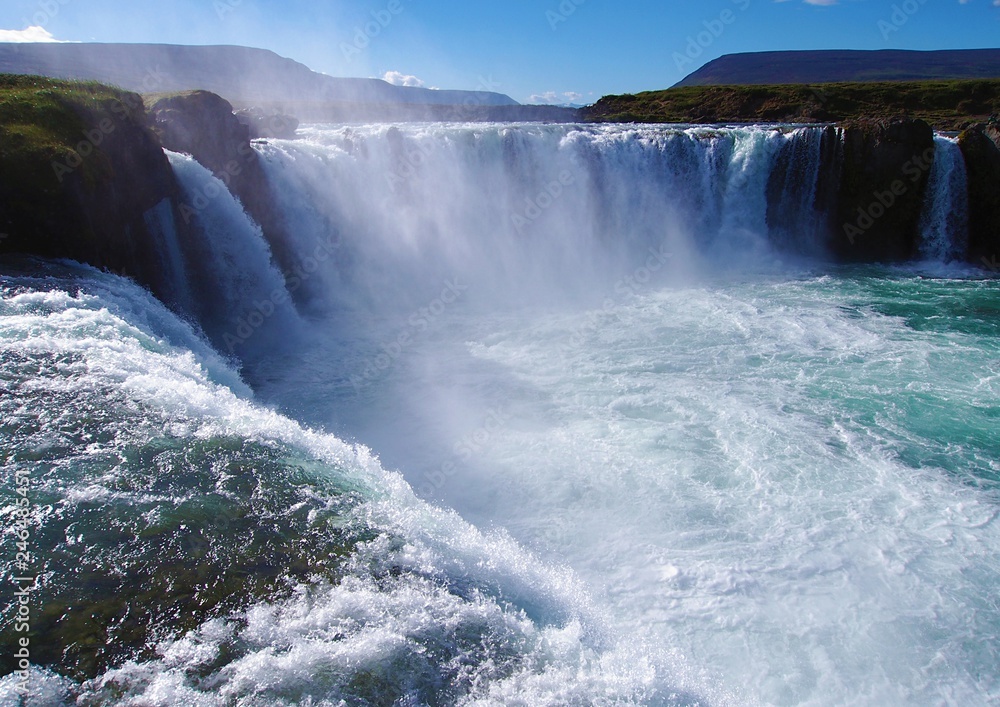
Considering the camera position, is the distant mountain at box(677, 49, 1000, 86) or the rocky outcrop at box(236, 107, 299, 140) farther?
the distant mountain at box(677, 49, 1000, 86)

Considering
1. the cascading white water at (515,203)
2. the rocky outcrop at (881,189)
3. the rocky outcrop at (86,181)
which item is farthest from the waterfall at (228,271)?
the rocky outcrop at (881,189)

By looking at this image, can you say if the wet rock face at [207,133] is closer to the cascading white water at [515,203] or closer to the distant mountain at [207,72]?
the cascading white water at [515,203]

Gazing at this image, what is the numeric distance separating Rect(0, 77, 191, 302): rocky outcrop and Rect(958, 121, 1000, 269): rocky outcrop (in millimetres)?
23582

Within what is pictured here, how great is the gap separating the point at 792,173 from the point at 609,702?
69.4ft

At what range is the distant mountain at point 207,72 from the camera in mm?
74000

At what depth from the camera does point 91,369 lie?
5.98m

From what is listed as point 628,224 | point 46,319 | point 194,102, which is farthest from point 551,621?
point 628,224

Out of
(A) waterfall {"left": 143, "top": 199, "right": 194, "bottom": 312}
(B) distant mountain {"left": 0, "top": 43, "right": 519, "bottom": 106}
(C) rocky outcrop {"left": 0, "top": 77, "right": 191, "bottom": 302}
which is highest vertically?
(B) distant mountain {"left": 0, "top": 43, "right": 519, "bottom": 106}

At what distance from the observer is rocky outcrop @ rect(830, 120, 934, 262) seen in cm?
1967

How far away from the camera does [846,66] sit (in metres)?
115

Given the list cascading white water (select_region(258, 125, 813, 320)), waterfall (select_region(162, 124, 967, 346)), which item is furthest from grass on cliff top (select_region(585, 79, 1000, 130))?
cascading white water (select_region(258, 125, 813, 320))

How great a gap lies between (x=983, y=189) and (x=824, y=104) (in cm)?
2283

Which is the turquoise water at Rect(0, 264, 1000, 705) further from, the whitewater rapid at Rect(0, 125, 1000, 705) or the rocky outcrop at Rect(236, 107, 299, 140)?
the rocky outcrop at Rect(236, 107, 299, 140)

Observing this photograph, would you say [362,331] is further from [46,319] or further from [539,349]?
[46,319]
